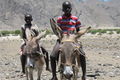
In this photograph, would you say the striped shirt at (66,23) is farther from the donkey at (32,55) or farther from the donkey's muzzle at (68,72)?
the donkey at (32,55)

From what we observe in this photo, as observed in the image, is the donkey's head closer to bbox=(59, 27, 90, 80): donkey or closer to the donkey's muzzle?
bbox=(59, 27, 90, 80): donkey

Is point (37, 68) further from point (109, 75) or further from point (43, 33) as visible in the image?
point (109, 75)

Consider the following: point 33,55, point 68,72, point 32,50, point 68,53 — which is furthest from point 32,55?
point 68,72

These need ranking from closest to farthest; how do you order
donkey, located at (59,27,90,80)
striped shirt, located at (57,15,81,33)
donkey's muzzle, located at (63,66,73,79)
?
donkey's muzzle, located at (63,66,73,79) → donkey, located at (59,27,90,80) → striped shirt, located at (57,15,81,33)

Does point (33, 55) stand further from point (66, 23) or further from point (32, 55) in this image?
point (66, 23)

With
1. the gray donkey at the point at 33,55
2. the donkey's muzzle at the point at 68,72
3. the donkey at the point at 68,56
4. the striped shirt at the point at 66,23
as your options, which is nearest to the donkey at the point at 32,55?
the gray donkey at the point at 33,55

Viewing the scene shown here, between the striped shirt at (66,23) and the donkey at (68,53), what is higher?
the striped shirt at (66,23)

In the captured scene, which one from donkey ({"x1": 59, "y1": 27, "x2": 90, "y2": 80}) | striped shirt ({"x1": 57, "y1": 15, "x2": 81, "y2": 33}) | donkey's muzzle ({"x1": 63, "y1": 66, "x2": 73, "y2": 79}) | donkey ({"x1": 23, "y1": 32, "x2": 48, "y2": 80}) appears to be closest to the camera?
donkey's muzzle ({"x1": 63, "y1": 66, "x2": 73, "y2": 79})

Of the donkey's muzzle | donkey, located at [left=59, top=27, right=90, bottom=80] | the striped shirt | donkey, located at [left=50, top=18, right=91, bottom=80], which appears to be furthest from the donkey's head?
the donkey's muzzle

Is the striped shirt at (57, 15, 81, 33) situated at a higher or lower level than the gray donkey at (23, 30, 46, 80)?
higher

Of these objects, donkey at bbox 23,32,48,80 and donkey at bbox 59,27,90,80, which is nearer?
donkey at bbox 59,27,90,80

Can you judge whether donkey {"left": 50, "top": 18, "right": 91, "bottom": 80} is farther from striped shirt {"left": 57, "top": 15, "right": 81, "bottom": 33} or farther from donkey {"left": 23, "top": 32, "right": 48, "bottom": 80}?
donkey {"left": 23, "top": 32, "right": 48, "bottom": 80}

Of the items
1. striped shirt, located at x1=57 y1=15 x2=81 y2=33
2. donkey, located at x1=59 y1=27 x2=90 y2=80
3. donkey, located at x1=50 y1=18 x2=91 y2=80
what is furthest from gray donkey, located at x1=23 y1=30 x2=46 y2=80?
donkey, located at x1=59 y1=27 x2=90 y2=80

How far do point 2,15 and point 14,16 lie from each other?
20.2 ft
